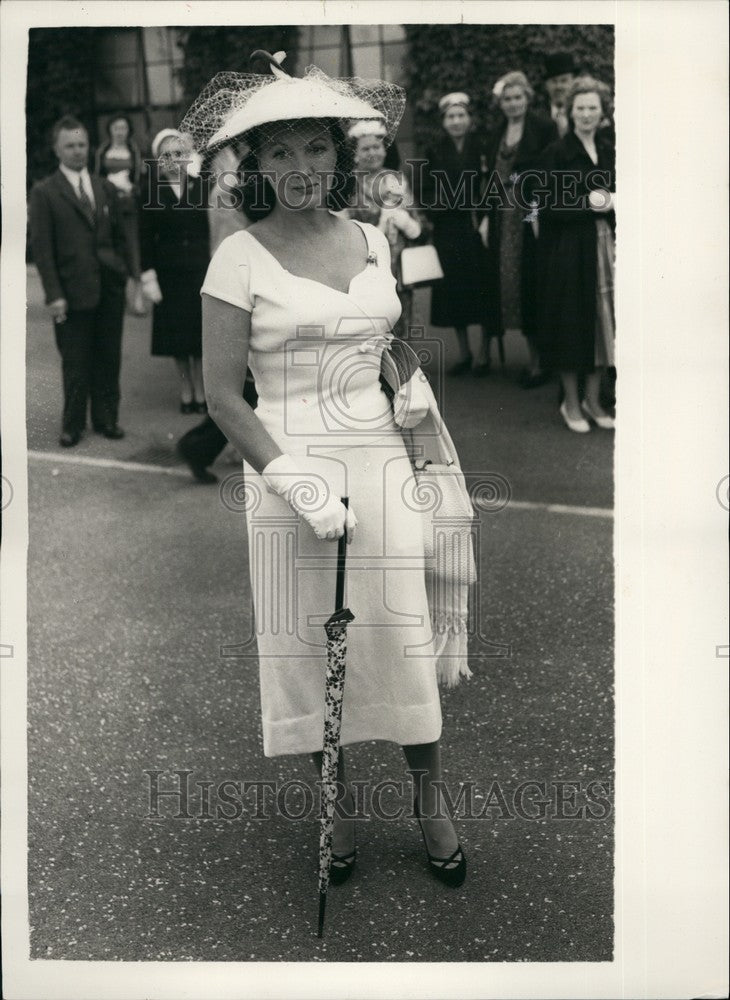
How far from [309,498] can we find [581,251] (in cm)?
134

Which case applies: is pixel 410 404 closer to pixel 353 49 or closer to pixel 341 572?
pixel 341 572

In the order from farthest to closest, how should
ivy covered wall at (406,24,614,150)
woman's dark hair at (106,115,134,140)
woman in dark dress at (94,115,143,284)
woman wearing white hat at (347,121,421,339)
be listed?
woman in dark dress at (94,115,143,284)
woman's dark hair at (106,115,134,140)
ivy covered wall at (406,24,614,150)
woman wearing white hat at (347,121,421,339)

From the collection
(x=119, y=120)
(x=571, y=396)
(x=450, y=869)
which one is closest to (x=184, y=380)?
(x=119, y=120)

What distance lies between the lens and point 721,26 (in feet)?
9.67

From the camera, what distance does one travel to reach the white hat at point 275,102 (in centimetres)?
293

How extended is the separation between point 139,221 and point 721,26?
2.46 m

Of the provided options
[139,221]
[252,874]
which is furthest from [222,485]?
[252,874]

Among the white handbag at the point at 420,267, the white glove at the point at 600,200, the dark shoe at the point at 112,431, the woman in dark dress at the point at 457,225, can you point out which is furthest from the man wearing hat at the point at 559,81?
the dark shoe at the point at 112,431

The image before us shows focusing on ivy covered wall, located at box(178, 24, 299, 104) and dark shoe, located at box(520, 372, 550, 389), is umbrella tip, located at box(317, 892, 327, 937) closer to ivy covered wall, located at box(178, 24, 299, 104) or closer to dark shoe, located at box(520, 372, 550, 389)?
dark shoe, located at box(520, 372, 550, 389)

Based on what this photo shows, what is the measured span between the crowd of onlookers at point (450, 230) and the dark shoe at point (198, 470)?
62 centimetres

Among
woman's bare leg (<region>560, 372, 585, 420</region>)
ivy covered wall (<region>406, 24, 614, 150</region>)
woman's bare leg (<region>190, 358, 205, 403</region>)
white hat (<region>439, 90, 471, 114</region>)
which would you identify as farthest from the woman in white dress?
woman's bare leg (<region>190, 358, 205, 403</region>)

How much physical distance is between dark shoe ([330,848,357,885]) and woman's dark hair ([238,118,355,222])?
1638mm

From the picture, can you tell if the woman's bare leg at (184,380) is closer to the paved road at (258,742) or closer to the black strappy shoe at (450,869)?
the paved road at (258,742)

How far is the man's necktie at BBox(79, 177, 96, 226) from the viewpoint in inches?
191
